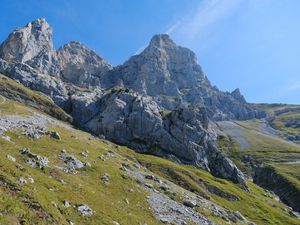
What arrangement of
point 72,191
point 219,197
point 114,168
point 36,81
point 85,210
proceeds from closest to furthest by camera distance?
point 85,210 → point 72,191 → point 114,168 → point 219,197 → point 36,81

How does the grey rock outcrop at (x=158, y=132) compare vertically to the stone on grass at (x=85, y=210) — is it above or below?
above

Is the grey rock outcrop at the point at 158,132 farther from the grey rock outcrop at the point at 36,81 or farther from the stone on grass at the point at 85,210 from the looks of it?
the stone on grass at the point at 85,210

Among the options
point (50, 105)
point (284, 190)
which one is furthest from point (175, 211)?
point (284, 190)

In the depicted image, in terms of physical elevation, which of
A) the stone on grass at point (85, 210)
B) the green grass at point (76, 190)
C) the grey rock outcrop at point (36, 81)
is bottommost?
the stone on grass at point (85, 210)

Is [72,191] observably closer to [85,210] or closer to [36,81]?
[85,210]

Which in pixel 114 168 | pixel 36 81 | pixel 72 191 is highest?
pixel 36 81

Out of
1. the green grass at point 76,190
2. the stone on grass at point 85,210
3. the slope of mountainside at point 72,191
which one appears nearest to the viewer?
the slope of mountainside at point 72,191

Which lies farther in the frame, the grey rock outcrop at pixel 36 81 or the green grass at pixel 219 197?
the grey rock outcrop at pixel 36 81

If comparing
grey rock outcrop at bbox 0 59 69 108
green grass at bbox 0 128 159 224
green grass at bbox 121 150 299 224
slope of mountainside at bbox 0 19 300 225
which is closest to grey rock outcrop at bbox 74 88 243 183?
slope of mountainside at bbox 0 19 300 225

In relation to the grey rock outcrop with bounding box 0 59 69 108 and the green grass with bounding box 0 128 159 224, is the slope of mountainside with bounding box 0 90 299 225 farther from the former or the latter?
the grey rock outcrop with bounding box 0 59 69 108

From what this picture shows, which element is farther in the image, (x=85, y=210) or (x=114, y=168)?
(x=114, y=168)

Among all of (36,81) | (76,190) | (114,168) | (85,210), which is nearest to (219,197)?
(114,168)

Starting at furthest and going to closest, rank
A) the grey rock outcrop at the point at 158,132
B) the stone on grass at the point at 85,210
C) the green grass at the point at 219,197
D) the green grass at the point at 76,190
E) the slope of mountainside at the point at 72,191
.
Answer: the grey rock outcrop at the point at 158,132 → the green grass at the point at 219,197 → the stone on grass at the point at 85,210 → the green grass at the point at 76,190 → the slope of mountainside at the point at 72,191

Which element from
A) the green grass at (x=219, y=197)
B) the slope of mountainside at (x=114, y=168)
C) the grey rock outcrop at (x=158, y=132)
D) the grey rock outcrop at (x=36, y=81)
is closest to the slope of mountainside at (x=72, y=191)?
the slope of mountainside at (x=114, y=168)
